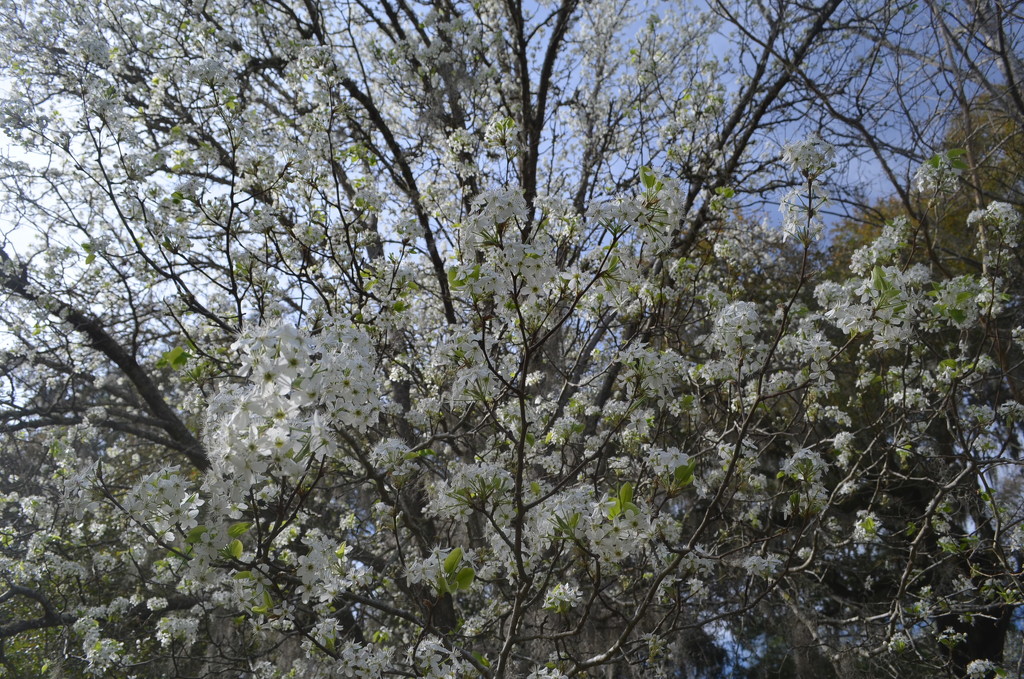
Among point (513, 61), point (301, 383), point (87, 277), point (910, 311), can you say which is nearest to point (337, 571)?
point (301, 383)

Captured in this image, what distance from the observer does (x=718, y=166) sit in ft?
19.7

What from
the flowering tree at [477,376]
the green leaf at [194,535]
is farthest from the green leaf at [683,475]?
the green leaf at [194,535]

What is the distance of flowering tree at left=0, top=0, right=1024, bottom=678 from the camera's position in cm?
202

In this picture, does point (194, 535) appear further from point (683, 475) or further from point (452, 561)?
point (683, 475)

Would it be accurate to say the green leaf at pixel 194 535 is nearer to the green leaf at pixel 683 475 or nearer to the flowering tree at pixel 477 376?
the flowering tree at pixel 477 376

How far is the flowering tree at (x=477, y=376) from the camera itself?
6.63 ft

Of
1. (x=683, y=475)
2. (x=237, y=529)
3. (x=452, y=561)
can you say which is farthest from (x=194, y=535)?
(x=683, y=475)

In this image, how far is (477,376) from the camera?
201cm

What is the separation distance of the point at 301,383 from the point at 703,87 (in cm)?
480

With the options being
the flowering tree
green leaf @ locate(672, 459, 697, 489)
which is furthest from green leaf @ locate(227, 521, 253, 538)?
green leaf @ locate(672, 459, 697, 489)

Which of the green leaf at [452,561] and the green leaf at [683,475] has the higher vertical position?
the green leaf at [452,561]

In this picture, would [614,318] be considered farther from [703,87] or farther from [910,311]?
[910,311]

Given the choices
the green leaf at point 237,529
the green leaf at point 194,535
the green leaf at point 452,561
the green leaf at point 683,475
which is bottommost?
the green leaf at point 683,475

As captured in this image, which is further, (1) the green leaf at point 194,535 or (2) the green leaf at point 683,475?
(2) the green leaf at point 683,475
